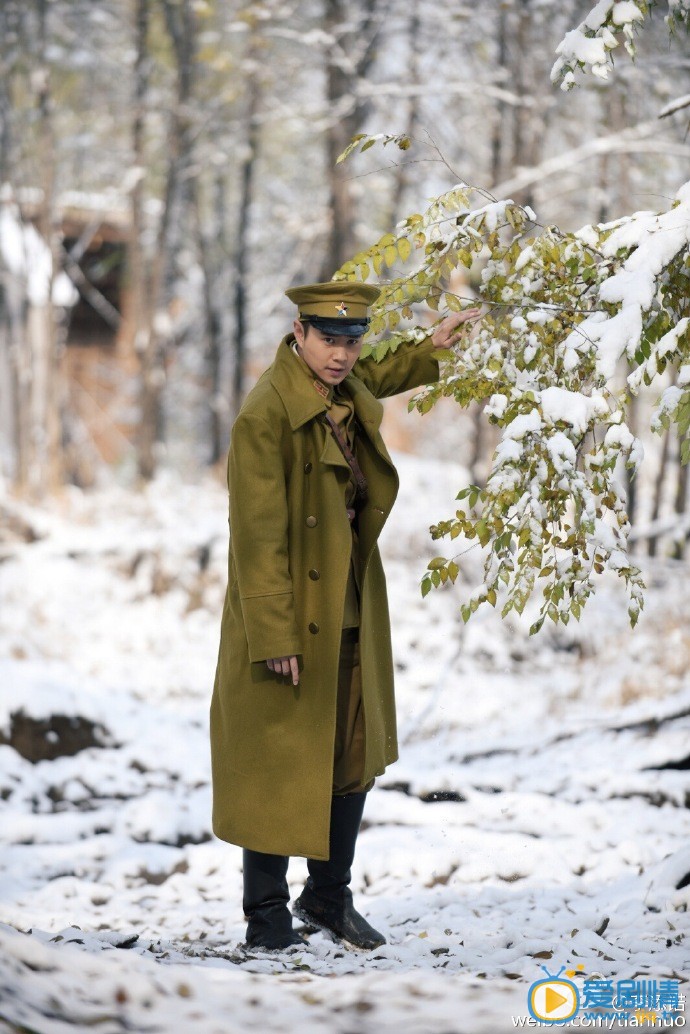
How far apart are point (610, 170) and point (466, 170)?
2044mm

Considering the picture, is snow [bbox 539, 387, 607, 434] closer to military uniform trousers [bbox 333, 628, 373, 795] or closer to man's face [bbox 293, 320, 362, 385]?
man's face [bbox 293, 320, 362, 385]

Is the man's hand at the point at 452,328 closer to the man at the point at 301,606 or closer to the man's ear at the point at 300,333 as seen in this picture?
the man at the point at 301,606

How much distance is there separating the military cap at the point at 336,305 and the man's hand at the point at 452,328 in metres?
0.32

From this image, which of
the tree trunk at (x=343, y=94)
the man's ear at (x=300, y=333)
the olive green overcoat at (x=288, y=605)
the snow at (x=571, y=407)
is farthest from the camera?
the tree trunk at (x=343, y=94)

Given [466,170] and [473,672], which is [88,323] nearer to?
[466,170]

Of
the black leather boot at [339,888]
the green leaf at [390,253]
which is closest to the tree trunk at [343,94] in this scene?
the green leaf at [390,253]

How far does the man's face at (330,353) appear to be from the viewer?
335 cm

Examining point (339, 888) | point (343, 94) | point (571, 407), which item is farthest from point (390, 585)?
point (571, 407)

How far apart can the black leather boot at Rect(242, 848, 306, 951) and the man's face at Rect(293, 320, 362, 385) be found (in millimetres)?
1556

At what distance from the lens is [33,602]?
9.08 metres

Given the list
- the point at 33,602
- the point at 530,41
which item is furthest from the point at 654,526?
the point at 33,602

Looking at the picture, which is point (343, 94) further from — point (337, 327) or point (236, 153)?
point (337, 327)

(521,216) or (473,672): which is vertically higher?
(521,216)

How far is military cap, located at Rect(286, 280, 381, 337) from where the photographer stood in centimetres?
328
